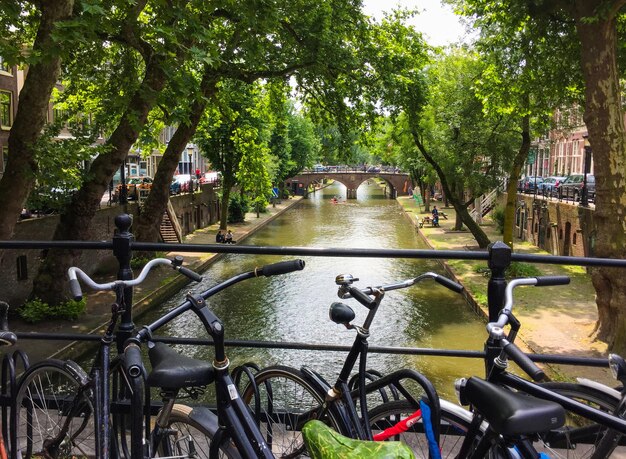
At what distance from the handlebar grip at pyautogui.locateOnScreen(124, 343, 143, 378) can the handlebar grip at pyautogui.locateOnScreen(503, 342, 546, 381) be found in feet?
4.48

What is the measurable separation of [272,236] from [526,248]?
15188 millimetres

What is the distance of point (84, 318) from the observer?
15.6 metres

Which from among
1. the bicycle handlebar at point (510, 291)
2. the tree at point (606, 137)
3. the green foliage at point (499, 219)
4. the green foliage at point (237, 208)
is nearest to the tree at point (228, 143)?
the green foliage at point (237, 208)

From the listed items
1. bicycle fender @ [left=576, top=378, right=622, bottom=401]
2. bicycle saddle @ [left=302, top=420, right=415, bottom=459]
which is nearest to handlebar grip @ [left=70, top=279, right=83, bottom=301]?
bicycle saddle @ [left=302, top=420, right=415, bottom=459]

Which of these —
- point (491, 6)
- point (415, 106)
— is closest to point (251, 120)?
point (415, 106)

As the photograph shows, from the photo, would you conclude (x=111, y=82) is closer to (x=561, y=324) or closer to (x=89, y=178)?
(x=89, y=178)

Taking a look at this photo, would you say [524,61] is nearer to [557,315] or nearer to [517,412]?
[557,315]

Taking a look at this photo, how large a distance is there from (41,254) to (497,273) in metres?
17.6

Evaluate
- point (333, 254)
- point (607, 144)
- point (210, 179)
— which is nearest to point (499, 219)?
point (607, 144)

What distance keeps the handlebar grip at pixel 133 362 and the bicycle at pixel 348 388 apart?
72 cm

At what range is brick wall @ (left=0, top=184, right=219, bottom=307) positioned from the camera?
16609 mm

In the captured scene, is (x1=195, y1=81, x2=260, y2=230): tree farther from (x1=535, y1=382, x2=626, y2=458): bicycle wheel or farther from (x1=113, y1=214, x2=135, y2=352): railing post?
(x1=535, y1=382, x2=626, y2=458): bicycle wheel

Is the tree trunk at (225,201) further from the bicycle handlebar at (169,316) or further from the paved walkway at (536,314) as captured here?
the bicycle handlebar at (169,316)

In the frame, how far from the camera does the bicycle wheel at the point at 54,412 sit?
310 cm
